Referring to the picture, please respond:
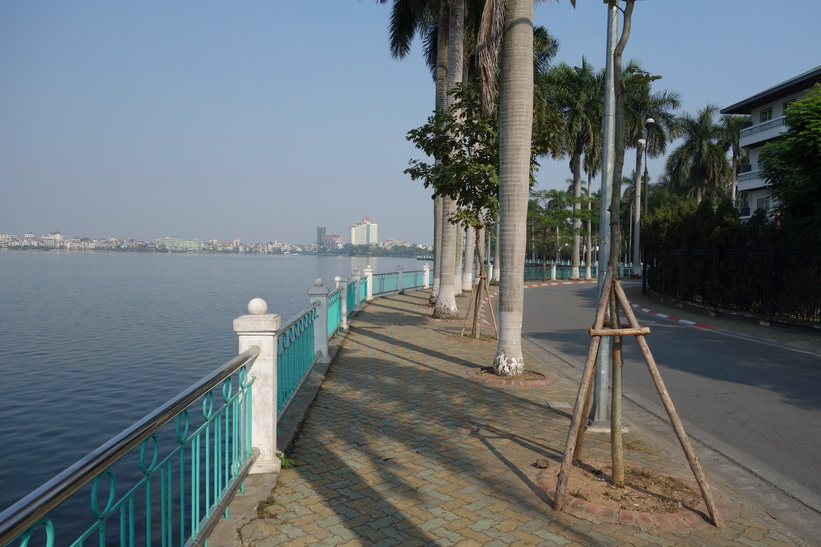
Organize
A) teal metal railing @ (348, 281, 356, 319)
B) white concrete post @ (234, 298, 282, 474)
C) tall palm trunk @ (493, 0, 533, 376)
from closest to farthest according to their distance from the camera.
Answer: white concrete post @ (234, 298, 282, 474), tall palm trunk @ (493, 0, 533, 376), teal metal railing @ (348, 281, 356, 319)

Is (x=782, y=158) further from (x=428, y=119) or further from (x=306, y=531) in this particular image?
(x=306, y=531)

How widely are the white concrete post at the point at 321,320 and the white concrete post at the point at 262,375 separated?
4.60 meters

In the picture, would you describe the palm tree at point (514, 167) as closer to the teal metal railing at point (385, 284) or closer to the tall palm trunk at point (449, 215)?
the tall palm trunk at point (449, 215)

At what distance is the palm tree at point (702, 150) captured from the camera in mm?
56406

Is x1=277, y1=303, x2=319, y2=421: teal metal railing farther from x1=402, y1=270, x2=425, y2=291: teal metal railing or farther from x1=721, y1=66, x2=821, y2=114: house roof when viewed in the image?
x1=721, y1=66, x2=821, y2=114: house roof

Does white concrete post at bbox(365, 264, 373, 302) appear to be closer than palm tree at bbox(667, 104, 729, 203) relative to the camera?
Yes

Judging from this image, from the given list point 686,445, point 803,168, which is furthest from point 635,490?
point 803,168

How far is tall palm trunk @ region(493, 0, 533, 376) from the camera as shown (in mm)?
9227

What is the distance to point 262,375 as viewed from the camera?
193 inches

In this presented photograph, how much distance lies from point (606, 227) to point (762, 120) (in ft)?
144

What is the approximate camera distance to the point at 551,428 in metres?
6.74

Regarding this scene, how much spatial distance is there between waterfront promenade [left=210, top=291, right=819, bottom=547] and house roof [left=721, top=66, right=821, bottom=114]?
116 ft

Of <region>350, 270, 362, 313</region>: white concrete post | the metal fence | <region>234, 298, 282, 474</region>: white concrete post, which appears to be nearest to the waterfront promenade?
<region>234, 298, 282, 474</region>: white concrete post

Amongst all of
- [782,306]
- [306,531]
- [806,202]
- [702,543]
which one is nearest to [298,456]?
[306,531]
